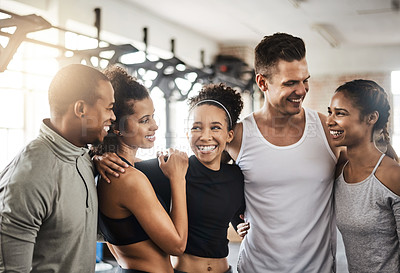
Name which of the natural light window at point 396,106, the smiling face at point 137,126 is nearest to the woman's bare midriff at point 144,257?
the smiling face at point 137,126

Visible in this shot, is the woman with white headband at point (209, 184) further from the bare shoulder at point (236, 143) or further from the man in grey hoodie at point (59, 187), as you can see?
the man in grey hoodie at point (59, 187)

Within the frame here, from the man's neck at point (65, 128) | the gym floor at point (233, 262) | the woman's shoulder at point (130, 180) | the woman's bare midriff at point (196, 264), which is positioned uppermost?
the man's neck at point (65, 128)

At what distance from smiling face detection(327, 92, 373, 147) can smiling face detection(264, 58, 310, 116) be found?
0.53 ft

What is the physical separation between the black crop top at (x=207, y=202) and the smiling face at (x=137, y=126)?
0.45 feet

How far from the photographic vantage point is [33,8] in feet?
14.1

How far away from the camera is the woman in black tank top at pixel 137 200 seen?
50.8 inches

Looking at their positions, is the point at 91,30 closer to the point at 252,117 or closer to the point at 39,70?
the point at 39,70

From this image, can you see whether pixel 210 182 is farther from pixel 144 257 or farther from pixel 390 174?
pixel 390 174

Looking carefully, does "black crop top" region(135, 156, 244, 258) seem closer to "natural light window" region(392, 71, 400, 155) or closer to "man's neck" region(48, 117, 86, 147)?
"man's neck" region(48, 117, 86, 147)

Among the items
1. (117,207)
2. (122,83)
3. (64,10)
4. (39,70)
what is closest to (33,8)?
(64,10)

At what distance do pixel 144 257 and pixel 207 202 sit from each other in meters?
0.32

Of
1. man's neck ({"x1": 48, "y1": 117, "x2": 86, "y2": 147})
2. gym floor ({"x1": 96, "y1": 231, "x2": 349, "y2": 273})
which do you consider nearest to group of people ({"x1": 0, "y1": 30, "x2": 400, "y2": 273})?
man's neck ({"x1": 48, "y1": 117, "x2": 86, "y2": 147})

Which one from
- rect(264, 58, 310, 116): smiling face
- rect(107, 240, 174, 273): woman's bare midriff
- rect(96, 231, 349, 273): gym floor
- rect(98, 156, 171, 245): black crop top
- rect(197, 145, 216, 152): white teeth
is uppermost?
rect(264, 58, 310, 116): smiling face

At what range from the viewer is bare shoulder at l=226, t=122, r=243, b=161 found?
173cm
